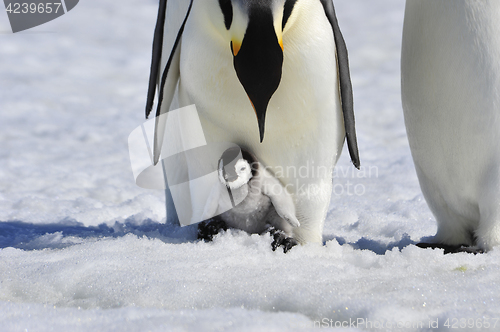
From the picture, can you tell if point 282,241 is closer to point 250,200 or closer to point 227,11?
point 250,200

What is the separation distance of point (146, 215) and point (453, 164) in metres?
1.40

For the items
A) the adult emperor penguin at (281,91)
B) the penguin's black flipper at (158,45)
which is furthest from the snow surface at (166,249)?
the penguin's black flipper at (158,45)

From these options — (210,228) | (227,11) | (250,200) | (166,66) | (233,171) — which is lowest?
(210,228)

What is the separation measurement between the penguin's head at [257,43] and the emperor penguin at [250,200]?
24cm

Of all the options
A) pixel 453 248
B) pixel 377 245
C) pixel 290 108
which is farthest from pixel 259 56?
pixel 453 248

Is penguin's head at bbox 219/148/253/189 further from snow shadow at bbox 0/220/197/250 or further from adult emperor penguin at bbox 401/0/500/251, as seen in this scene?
adult emperor penguin at bbox 401/0/500/251

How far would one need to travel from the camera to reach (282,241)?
1.58m

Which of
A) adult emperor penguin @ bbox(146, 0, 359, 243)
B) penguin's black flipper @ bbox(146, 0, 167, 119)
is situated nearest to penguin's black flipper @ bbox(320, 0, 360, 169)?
Result: adult emperor penguin @ bbox(146, 0, 359, 243)

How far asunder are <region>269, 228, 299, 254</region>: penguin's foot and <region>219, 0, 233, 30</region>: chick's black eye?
65cm

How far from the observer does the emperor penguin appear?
5.01ft

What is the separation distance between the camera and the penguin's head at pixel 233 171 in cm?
150

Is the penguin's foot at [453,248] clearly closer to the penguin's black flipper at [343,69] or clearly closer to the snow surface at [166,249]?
the snow surface at [166,249]

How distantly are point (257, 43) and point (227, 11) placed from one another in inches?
5.9

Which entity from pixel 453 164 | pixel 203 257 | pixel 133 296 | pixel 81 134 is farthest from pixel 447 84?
pixel 81 134
